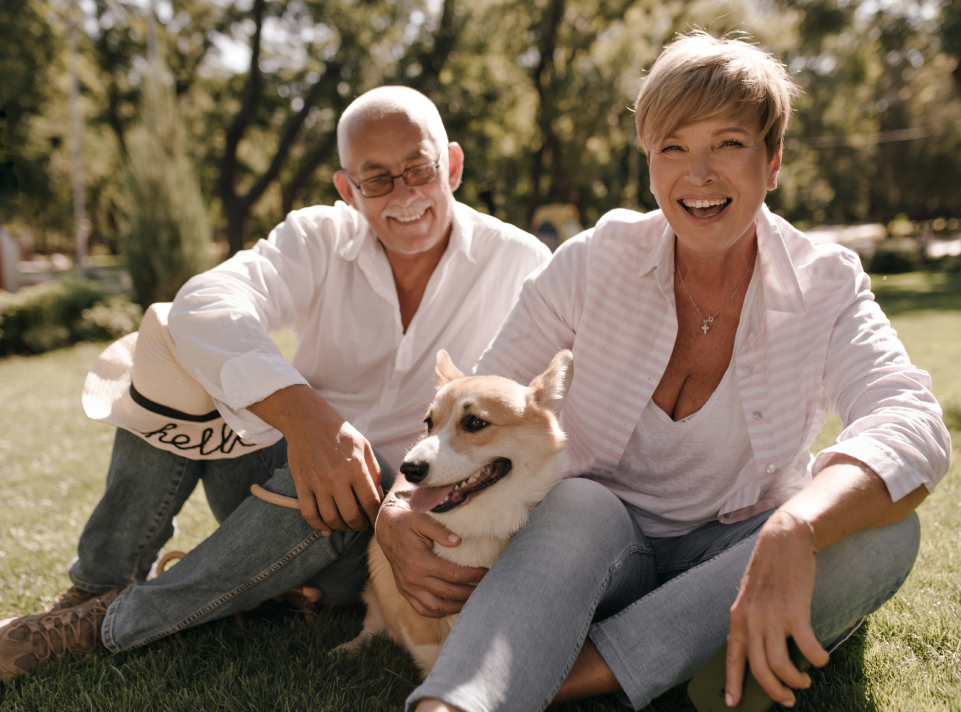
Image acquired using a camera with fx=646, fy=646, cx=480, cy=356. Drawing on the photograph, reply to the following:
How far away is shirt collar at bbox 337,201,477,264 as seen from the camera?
2.86 m

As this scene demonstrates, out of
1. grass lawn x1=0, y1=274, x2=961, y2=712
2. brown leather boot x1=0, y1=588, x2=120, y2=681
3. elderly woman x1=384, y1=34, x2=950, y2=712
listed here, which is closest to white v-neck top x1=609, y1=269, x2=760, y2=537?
elderly woman x1=384, y1=34, x2=950, y2=712

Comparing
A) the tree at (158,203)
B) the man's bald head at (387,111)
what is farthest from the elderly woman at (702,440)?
the tree at (158,203)

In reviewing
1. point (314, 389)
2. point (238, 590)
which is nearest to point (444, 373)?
point (314, 389)

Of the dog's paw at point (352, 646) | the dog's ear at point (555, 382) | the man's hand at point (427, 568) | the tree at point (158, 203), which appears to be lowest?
the tree at point (158, 203)

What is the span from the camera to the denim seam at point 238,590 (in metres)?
2.20

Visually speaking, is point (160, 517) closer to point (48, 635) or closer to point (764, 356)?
point (48, 635)

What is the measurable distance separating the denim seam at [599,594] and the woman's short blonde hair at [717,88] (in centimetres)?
127

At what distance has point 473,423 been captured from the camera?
2.00 meters

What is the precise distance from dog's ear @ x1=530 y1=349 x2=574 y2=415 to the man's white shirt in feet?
2.48

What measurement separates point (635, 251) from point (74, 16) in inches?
955

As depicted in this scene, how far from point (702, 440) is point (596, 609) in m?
0.66

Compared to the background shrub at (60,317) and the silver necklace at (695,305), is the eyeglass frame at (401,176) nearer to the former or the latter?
the silver necklace at (695,305)

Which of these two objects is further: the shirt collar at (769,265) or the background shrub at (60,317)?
the background shrub at (60,317)

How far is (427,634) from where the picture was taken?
2.13 metres
